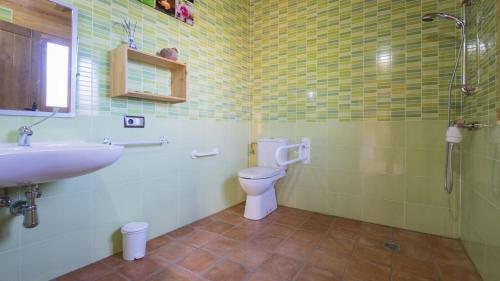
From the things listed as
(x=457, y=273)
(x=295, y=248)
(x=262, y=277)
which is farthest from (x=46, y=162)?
(x=457, y=273)

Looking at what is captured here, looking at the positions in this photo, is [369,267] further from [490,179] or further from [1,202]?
[1,202]

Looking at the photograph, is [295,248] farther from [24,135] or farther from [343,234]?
[24,135]

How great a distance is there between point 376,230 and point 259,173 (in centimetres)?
115

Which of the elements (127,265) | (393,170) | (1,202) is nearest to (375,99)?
(393,170)

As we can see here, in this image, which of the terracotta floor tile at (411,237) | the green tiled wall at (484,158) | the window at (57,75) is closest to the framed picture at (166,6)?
the window at (57,75)

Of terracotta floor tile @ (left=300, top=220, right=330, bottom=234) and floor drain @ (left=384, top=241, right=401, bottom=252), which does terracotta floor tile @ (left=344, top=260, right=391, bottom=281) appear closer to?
floor drain @ (left=384, top=241, right=401, bottom=252)

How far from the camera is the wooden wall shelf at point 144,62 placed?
154cm

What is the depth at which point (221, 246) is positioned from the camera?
5.89 ft

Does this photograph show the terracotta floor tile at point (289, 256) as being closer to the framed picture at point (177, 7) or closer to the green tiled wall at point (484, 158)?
the green tiled wall at point (484, 158)

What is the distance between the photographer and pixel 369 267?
5.04 feet

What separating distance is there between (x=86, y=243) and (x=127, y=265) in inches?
11.6

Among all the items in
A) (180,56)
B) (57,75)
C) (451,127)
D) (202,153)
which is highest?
(180,56)

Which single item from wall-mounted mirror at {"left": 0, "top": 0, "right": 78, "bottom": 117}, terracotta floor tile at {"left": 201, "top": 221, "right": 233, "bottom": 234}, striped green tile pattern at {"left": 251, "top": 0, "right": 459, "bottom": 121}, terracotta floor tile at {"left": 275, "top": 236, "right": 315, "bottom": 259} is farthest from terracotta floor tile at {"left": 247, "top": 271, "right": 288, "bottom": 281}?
striped green tile pattern at {"left": 251, "top": 0, "right": 459, "bottom": 121}

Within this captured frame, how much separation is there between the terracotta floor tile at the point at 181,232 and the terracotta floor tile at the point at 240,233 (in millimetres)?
332
